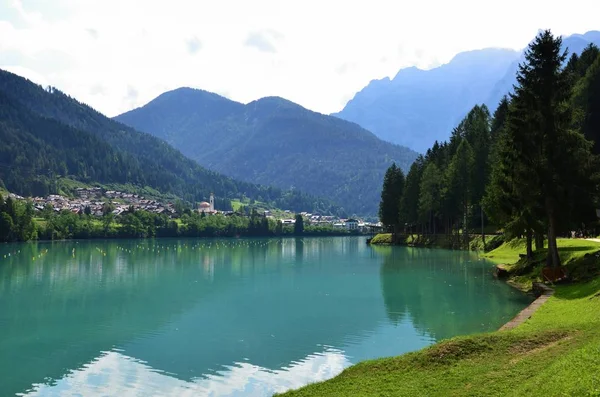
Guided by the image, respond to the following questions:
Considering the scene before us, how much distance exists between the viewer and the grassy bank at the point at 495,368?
1411 cm

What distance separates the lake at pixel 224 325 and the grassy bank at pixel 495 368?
554cm

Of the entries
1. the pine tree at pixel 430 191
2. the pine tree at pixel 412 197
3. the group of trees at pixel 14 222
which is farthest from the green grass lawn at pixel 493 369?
the group of trees at pixel 14 222

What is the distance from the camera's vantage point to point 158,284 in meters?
68.2

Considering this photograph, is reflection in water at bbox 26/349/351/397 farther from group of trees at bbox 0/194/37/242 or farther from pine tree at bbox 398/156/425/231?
group of trees at bbox 0/194/37/242

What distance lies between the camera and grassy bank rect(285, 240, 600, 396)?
1411cm

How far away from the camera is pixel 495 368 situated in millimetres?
17859

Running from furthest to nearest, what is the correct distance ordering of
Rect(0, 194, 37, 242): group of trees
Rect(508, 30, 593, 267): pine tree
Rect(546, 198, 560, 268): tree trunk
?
Rect(0, 194, 37, 242): group of trees < Rect(546, 198, 560, 268): tree trunk < Rect(508, 30, 593, 267): pine tree

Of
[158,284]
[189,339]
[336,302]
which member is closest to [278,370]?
[189,339]

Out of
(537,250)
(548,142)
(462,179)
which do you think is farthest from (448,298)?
(462,179)

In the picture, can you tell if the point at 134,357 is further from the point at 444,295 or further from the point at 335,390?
the point at 444,295

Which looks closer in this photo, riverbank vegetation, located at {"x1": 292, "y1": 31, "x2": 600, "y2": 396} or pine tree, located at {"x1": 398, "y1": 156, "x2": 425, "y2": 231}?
riverbank vegetation, located at {"x1": 292, "y1": 31, "x2": 600, "y2": 396}

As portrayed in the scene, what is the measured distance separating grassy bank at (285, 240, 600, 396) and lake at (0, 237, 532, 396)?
5544 mm

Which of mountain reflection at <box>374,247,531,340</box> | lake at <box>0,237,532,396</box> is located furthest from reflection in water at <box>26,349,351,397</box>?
mountain reflection at <box>374,247,531,340</box>

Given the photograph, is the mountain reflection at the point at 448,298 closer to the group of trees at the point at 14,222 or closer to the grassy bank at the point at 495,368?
the grassy bank at the point at 495,368
